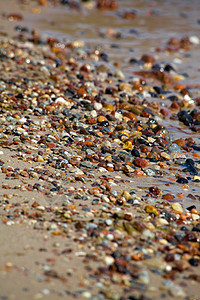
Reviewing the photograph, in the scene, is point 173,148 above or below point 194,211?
above

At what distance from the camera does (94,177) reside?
4.68 meters

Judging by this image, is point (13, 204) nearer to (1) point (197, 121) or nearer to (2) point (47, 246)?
(2) point (47, 246)

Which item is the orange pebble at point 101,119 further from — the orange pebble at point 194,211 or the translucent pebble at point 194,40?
the translucent pebble at point 194,40

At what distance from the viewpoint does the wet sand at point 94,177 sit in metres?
3.22

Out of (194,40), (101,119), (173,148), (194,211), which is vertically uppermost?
(194,40)

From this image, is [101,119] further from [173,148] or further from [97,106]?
[173,148]

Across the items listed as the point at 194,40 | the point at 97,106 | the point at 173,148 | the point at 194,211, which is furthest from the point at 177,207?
the point at 194,40

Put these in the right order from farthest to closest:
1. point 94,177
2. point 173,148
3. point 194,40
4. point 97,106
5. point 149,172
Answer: point 194,40 → point 97,106 → point 173,148 → point 149,172 → point 94,177

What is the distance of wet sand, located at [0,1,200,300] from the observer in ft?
10.6

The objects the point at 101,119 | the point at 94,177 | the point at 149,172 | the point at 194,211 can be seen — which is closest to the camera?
the point at 194,211

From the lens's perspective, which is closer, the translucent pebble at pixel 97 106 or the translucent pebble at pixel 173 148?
the translucent pebble at pixel 173 148

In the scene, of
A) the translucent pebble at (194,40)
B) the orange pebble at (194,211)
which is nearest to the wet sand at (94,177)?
the orange pebble at (194,211)

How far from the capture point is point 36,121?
5.71 metres

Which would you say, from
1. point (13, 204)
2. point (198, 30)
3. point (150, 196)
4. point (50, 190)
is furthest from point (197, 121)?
point (198, 30)
